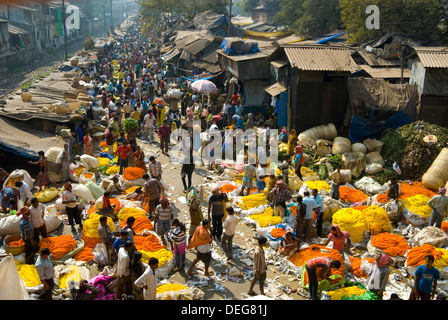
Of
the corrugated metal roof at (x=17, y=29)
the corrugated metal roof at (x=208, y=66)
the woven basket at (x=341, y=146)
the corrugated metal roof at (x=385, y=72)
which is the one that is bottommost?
the woven basket at (x=341, y=146)

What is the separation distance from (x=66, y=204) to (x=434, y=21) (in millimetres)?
20523

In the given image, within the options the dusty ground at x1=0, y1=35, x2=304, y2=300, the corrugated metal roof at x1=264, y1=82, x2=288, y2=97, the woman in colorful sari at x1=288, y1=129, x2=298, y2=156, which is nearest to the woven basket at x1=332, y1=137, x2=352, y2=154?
the woman in colorful sari at x1=288, y1=129, x2=298, y2=156

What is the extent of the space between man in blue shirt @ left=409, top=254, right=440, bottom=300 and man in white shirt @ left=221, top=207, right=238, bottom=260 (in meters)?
3.25

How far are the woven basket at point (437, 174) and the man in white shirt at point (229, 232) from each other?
20.2 feet

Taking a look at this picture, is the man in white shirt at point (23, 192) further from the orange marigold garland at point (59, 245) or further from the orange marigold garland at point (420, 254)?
the orange marigold garland at point (420, 254)

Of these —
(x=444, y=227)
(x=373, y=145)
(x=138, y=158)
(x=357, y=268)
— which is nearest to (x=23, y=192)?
(x=138, y=158)

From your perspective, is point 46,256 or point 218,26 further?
point 218,26

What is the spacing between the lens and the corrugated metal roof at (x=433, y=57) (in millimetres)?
13127

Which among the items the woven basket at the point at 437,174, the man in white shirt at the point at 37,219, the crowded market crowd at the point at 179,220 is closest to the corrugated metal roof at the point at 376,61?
the crowded market crowd at the point at 179,220

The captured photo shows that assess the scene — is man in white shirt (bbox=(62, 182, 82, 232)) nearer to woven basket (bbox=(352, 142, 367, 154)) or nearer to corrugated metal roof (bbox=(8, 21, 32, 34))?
woven basket (bbox=(352, 142, 367, 154))

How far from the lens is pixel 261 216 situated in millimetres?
9875
